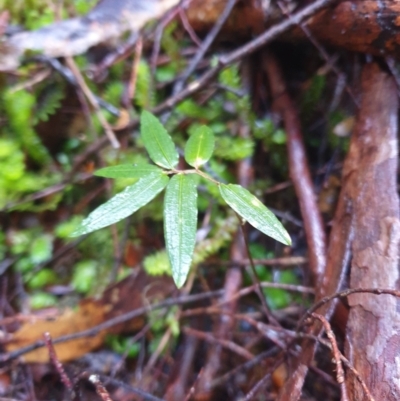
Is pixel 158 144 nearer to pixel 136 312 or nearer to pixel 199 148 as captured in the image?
pixel 199 148

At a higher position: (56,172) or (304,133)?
(304,133)

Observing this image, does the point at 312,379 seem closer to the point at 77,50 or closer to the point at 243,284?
the point at 243,284

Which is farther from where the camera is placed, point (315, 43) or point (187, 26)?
point (187, 26)

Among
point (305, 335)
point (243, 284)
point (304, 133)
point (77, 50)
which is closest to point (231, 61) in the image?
point (304, 133)

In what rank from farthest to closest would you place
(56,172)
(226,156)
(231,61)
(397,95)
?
(56,172) < (226,156) < (231,61) < (397,95)

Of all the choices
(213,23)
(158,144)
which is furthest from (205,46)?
(158,144)

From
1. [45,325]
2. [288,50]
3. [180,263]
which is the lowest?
[45,325]

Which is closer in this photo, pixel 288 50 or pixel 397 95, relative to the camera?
pixel 397 95

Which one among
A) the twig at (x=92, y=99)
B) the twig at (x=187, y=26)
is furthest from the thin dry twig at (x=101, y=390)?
the twig at (x=187, y=26)
